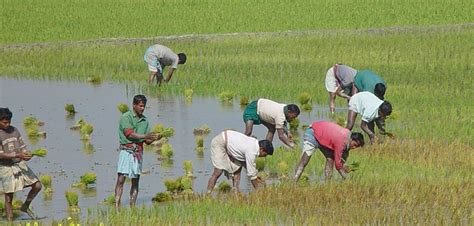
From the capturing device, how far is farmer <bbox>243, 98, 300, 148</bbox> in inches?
504

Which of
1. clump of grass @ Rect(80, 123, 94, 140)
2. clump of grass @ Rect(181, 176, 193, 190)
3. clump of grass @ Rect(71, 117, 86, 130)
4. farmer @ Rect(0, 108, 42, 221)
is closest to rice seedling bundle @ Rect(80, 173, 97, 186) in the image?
clump of grass @ Rect(181, 176, 193, 190)

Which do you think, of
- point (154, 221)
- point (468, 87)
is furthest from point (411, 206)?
point (468, 87)

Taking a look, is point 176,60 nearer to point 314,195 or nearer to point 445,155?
point 445,155

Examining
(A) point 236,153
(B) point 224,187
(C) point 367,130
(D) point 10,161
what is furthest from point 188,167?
(D) point 10,161

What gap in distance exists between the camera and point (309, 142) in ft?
38.6

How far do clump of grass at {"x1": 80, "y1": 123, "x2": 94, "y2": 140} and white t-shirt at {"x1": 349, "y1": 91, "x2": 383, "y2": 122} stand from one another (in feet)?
10.9

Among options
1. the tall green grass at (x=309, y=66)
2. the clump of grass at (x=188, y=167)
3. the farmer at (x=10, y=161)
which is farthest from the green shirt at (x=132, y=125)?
the tall green grass at (x=309, y=66)

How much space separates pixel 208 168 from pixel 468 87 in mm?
7570

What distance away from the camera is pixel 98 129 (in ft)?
52.4

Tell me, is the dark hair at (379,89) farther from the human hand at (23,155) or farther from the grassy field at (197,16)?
the grassy field at (197,16)

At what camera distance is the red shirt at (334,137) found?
11344 mm

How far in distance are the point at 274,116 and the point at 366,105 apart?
118 centimetres

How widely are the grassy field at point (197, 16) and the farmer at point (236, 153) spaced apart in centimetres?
1637

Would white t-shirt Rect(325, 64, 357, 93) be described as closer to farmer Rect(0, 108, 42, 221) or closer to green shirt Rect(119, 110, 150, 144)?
green shirt Rect(119, 110, 150, 144)
